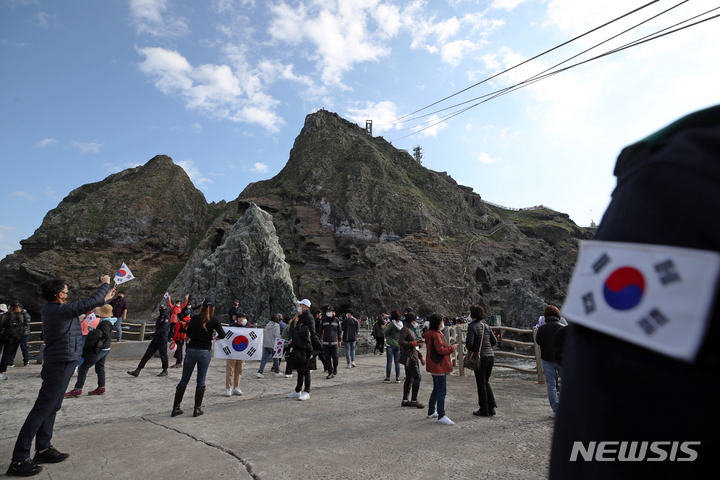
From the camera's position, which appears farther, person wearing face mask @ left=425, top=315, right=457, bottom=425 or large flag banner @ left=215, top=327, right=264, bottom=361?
large flag banner @ left=215, top=327, right=264, bottom=361

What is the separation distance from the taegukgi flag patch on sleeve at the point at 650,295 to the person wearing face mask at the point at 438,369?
216 inches

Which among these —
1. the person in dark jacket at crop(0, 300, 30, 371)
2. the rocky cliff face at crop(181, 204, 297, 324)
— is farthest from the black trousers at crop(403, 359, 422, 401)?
the rocky cliff face at crop(181, 204, 297, 324)

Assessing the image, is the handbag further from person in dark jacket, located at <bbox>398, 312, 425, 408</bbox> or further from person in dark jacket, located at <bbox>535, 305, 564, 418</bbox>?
person in dark jacket, located at <bbox>535, 305, 564, 418</bbox>

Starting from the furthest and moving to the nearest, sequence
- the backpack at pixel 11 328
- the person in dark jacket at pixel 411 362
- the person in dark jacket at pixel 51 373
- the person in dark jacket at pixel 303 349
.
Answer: the backpack at pixel 11 328 → the person in dark jacket at pixel 303 349 → the person in dark jacket at pixel 411 362 → the person in dark jacket at pixel 51 373

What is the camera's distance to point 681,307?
511 millimetres

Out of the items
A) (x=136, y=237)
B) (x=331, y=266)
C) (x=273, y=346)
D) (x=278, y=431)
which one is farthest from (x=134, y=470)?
(x=136, y=237)

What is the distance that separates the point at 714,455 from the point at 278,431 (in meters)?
5.29

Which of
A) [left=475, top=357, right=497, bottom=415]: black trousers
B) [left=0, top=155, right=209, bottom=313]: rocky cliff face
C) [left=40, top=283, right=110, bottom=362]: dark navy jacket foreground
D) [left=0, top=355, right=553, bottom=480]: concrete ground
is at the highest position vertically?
[left=0, top=155, right=209, bottom=313]: rocky cliff face

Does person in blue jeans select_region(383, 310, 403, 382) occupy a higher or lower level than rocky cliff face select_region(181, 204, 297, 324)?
lower

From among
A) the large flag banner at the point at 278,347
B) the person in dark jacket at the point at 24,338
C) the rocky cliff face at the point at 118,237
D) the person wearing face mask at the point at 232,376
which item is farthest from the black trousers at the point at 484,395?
the rocky cliff face at the point at 118,237

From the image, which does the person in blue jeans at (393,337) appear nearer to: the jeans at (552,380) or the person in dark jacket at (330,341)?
the person in dark jacket at (330,341)

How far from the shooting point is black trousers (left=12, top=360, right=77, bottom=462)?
3.72 m

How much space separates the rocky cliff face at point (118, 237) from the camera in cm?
4205

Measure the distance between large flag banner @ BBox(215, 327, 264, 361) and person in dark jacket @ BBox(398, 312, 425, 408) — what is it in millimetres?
3089
